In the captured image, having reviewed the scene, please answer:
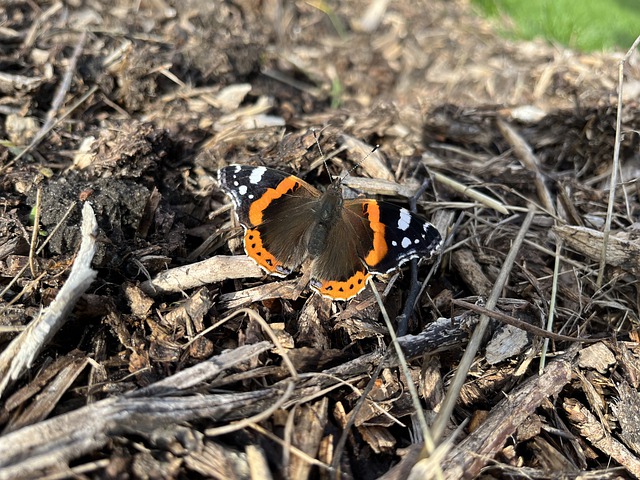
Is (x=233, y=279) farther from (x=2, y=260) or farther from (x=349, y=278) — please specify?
(x=2, y=260)

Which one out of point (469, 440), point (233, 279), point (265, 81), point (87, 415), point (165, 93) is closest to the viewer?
point (87, 415)

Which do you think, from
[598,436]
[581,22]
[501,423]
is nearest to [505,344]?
[501,423]

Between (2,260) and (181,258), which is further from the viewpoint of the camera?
(181,258)

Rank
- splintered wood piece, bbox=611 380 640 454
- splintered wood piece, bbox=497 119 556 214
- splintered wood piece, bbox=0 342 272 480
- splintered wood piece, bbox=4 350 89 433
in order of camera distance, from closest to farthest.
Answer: splintered wood piece, bbox=0 342 272 480 < splintered wood piece, bbox=4 350 89 433 < splintered wood piece, bbox=611 380 640 454 < splintered wood piece, bbox=497 119 556 214

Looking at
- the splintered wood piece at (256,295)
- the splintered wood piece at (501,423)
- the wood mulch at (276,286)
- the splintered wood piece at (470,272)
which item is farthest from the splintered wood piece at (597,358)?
the splintered wood piece at (256,295)

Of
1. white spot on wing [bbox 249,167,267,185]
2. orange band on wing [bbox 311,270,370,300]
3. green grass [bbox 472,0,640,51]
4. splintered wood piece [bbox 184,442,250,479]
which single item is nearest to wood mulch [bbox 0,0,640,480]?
splintered wood piece [bbox 184,442,250,479]

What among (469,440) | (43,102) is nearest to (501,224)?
(469,440)

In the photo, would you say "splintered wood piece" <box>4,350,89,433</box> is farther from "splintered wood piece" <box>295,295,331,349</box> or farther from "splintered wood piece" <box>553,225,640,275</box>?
"splintered wood piece" <box>553,225,640,275</box>
